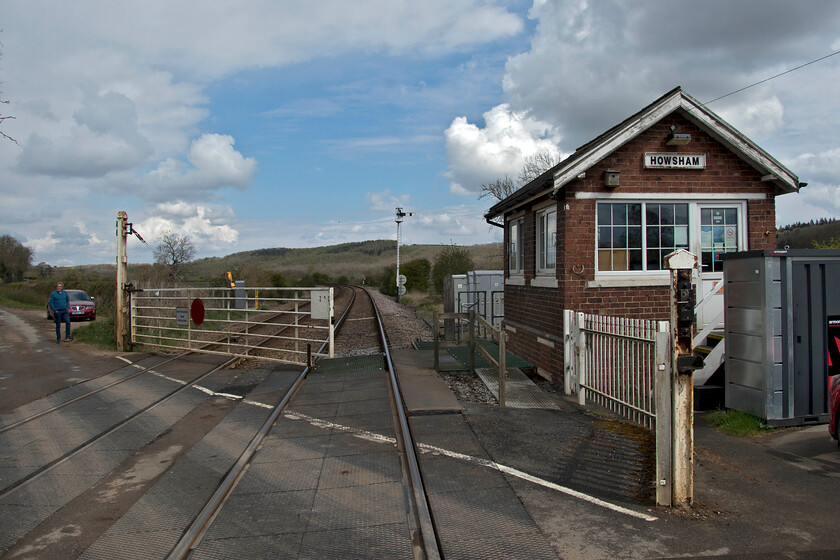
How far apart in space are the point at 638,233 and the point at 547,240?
5.32 feet

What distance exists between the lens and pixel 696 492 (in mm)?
5152

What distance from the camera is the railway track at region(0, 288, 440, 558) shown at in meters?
4.48


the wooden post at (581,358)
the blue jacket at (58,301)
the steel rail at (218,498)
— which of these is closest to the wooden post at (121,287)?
the blue jacket at (58,301)

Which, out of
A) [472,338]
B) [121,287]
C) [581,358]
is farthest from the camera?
[121,287]

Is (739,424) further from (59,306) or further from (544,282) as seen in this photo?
(59,306)

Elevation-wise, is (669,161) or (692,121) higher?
(692,121)

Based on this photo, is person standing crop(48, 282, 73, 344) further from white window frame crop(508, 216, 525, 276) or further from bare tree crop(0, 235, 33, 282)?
bare tree crop(0, 235, 33, 282)

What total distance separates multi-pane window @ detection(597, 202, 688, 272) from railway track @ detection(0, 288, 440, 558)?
4.26 m

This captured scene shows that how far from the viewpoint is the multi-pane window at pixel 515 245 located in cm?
1266

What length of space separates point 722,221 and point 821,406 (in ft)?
12.6

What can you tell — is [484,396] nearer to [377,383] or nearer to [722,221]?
[377,383]

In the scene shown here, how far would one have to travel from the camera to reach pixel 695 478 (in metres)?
5.54

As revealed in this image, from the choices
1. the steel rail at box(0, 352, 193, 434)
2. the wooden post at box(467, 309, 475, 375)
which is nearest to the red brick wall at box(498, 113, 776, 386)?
the wooden post at box(467, 309, 475, 375)

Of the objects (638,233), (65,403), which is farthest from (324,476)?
(638,233)
